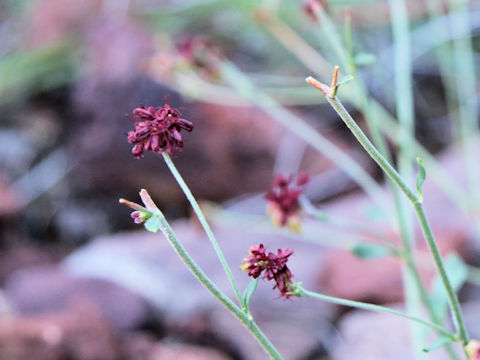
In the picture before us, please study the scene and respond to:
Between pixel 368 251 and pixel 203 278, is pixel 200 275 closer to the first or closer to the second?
pixel 203 278

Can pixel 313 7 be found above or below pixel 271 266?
above

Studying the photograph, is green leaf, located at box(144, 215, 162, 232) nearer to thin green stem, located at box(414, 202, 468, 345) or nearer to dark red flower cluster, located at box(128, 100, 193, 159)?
dark red flower cluster, located at box(128, 100, 193, 159)

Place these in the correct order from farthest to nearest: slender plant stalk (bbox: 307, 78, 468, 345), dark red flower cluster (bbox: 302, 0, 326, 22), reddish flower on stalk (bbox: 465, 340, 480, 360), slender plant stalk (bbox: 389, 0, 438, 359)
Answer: dark red flower cluster (bbox: 302, 0, 326, 22) → slender plant stalk (bbox: 389, 0, 438, 359) → reddish flower on stalk (bbox: 465, 340, 480, 360) → slender plant stalk (bbox: 307, 78, 468, 345)

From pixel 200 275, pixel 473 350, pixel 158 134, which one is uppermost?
pixel 158 134

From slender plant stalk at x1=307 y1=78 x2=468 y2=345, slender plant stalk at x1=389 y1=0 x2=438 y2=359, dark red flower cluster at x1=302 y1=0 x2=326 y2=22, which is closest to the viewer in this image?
slender plant stalk at x1=307 y1=78 x2=468 y2=345

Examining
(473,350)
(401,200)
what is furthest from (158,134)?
(401,200)

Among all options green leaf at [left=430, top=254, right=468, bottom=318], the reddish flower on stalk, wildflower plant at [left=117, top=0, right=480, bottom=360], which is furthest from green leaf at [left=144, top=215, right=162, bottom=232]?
green leaf at [left=430, top=254, right=468, bottom=318]

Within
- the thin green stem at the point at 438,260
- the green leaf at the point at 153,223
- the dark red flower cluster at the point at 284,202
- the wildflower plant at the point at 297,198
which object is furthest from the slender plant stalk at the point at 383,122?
the green leaf at the point at 153,223
